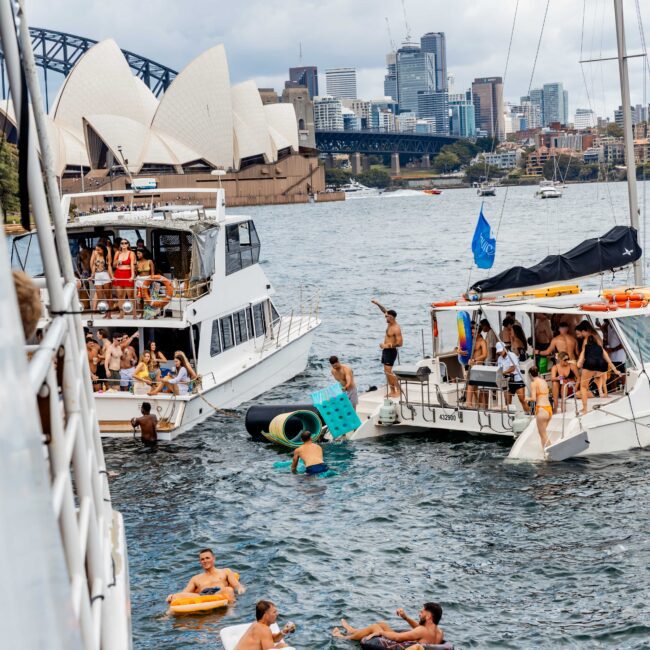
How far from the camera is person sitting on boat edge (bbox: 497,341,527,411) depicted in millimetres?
17938

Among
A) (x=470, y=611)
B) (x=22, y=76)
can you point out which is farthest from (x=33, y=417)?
(x=470, y=611)

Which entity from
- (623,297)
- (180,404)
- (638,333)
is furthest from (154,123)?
(638,333)

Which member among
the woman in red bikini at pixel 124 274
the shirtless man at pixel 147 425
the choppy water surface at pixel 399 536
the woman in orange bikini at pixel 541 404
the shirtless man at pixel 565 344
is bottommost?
the choppy water surface at pixel 399 536

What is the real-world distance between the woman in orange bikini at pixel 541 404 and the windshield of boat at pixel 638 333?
184 cm

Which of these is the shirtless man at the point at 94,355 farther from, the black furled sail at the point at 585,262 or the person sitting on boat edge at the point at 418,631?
the person sitting on boat edge at the point at 418,631

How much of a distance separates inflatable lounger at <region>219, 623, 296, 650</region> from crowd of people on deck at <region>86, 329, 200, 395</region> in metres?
9.18

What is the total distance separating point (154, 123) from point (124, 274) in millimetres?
92901

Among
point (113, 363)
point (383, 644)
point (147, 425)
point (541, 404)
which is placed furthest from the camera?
point (113, 363)

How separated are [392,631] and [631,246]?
11.5 metres

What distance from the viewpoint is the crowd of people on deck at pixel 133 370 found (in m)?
19.8

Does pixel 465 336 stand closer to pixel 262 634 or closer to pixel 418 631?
pixel 418 631

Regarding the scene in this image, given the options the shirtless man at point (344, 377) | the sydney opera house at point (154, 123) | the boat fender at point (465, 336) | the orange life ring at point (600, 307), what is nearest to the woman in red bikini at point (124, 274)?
the shirtless man at point (344, 377)

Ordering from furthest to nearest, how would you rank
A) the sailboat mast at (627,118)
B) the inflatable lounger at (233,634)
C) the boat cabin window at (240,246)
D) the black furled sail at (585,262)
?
1. the boat cabin window at (240,246)
2. the sailboat mast at (627,118)
3. the black furled sail at (585,262)
4. the inflatable lounger at (233,634)

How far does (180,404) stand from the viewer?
779 inches
